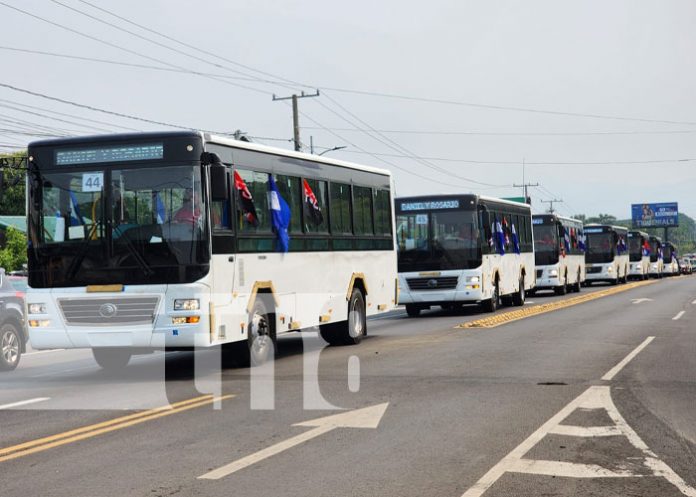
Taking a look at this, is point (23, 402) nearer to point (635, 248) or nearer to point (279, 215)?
point (279, 215)

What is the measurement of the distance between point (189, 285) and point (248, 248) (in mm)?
1478

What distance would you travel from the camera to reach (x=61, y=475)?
7328mm

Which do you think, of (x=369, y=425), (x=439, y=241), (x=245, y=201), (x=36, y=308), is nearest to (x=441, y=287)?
(x=439, y=241)

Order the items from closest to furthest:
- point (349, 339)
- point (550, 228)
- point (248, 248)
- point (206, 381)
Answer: point (206, 381)
point (248, 248)
point (349, 339)
point (550, 228)

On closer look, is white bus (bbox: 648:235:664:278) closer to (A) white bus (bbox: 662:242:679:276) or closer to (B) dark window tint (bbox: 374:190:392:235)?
(A) white bus (bbox: 662:242:679:276)

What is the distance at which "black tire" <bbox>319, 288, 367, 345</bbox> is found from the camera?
18578 mm

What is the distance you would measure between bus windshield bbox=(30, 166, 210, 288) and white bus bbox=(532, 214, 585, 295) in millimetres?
30999

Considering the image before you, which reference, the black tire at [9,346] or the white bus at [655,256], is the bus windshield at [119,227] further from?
the white bus at [655,256]

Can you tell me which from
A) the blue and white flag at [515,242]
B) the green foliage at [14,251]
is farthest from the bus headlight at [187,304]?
→ the green foliage at [14,251]

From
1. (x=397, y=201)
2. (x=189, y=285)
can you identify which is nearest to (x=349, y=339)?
(x=189, y=285)

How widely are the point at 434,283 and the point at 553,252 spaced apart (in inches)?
619

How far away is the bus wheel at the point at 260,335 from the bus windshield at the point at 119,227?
167 cm

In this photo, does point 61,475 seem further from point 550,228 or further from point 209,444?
point 550,228

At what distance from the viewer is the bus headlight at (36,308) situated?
13.7 metres
